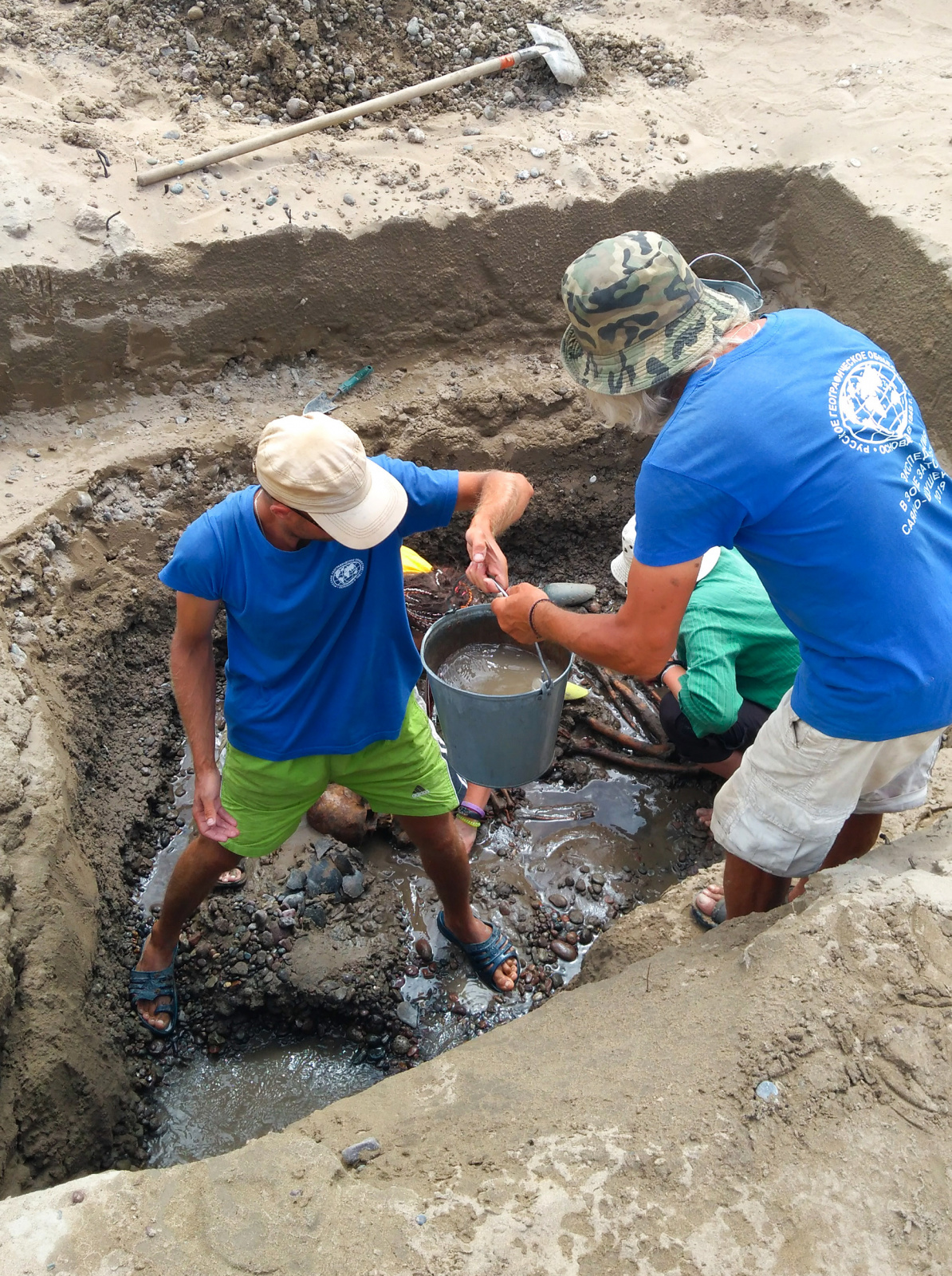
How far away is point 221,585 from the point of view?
254 centimetres

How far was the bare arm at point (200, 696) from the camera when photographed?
262 cm

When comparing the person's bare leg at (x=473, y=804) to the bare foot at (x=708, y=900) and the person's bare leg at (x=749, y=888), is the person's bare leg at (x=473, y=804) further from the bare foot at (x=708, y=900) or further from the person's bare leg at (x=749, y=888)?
the person's bare leg at (x=749, y=888)

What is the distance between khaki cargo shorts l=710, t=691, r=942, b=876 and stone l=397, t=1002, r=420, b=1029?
144cm

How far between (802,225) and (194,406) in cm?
344

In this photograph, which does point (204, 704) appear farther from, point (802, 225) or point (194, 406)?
point (802, 225)

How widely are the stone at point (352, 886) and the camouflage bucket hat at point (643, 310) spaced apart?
229 cm

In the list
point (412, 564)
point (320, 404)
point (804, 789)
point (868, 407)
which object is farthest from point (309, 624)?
point (320, 404)

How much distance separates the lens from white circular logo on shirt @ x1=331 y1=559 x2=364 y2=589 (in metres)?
2.57

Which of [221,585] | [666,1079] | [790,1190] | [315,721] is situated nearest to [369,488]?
[221,585]

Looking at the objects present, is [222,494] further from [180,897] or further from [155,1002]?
[155,1002]

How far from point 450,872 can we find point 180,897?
36.3 inches

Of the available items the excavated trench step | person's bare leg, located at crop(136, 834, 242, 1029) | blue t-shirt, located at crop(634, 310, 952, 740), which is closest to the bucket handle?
blue t-shirt, located at crop(634, 310, 952, 740)

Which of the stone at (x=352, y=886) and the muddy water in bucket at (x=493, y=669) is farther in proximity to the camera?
the stone at (x=352, y=886)

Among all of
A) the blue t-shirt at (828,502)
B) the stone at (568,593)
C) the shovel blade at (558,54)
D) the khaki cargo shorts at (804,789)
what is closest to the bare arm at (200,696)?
Answer: the blue t-shirt at (828,502)
